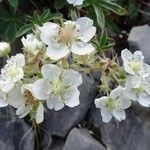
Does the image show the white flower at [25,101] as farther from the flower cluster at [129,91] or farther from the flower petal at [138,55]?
the flower petal at [138,55]

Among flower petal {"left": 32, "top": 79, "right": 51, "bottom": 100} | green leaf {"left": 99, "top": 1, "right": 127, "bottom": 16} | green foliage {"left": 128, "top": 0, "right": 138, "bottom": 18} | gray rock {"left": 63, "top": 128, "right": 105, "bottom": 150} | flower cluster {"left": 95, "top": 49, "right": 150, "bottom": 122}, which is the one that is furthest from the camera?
green foliage {"left": 128, "top": 0, "right": 138, "bottom": 18}

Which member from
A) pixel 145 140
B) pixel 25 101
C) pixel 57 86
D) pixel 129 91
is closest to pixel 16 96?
pixel 25 101

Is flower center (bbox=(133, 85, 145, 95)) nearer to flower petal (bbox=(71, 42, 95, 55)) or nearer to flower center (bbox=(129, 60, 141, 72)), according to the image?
flower center (bbox=(129, 60, 141, 72))

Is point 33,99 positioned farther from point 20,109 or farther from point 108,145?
point 108,145

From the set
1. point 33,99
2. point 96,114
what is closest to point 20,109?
point 33,99

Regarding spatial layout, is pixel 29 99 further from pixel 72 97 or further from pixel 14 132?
pixel 14 132

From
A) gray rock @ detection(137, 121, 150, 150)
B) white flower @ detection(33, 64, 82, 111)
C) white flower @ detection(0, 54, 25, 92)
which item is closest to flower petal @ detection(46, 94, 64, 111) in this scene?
white flower @ detection(33, 64, 82, 111)
